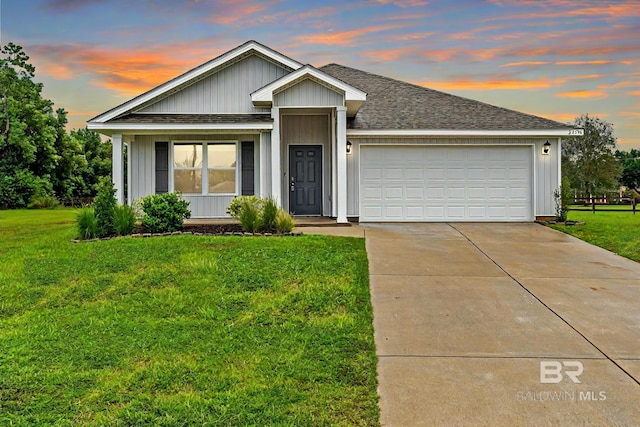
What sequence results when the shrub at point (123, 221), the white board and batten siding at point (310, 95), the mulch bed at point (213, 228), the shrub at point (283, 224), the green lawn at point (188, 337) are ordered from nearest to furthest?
1. the green lawn at point (188, 337)
2. the shrub at point (123, 221)
3. the shrub at point (283, 224)
4. the mulch bed at point (213, 228)
5. the white board and batten siding at point (310, 95)

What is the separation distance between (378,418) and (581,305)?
3.85m

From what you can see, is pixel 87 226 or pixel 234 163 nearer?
pixel 87 226

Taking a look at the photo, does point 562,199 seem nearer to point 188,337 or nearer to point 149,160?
point 149,160

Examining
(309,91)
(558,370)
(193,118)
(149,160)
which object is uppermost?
(309,91)

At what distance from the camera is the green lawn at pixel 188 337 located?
3344mm

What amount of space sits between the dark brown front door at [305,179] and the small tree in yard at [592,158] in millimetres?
33337

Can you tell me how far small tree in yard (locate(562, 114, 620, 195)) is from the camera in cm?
3969

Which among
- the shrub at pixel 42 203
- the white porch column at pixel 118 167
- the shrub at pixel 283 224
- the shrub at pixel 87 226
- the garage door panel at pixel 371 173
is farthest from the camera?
the shrub at pixel 42 203

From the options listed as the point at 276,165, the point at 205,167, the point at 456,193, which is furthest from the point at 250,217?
the point at 456,193

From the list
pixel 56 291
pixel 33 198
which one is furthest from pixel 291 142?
pixel 33 198

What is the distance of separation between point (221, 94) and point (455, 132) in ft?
22.3

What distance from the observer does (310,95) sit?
12227mm

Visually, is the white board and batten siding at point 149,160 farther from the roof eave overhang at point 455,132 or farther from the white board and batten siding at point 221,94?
the roof eave overhang at point 455,132

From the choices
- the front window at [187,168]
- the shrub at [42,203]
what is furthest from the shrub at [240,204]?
the shrub at [42,203]
